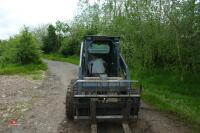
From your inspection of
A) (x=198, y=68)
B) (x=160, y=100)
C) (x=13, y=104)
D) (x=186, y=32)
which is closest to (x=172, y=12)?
(x=186, y=32)

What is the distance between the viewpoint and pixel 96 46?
41.4ft

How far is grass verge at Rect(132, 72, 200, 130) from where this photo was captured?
12.7 metres

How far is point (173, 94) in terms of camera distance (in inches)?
Answer: 651

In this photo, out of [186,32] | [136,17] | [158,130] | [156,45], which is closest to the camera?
[158,130]

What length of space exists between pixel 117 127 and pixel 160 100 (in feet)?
14.7

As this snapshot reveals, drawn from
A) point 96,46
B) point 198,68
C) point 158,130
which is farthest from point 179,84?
point 158,130

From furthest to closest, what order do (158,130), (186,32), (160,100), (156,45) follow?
1. (156,45)
2. (186,32)
3. (160,100)
4. (158,130)

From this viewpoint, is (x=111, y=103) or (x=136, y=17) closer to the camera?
(x=111, y=103)

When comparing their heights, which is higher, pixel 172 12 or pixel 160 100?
pixel 172 12

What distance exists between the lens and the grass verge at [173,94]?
41.7 ft

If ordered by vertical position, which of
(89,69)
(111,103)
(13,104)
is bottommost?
(13,104)

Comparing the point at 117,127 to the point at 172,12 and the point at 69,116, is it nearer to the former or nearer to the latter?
the point at 69,116

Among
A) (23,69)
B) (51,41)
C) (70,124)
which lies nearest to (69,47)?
(51,41)

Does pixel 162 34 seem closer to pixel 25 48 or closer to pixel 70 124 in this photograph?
pixel 70 124
